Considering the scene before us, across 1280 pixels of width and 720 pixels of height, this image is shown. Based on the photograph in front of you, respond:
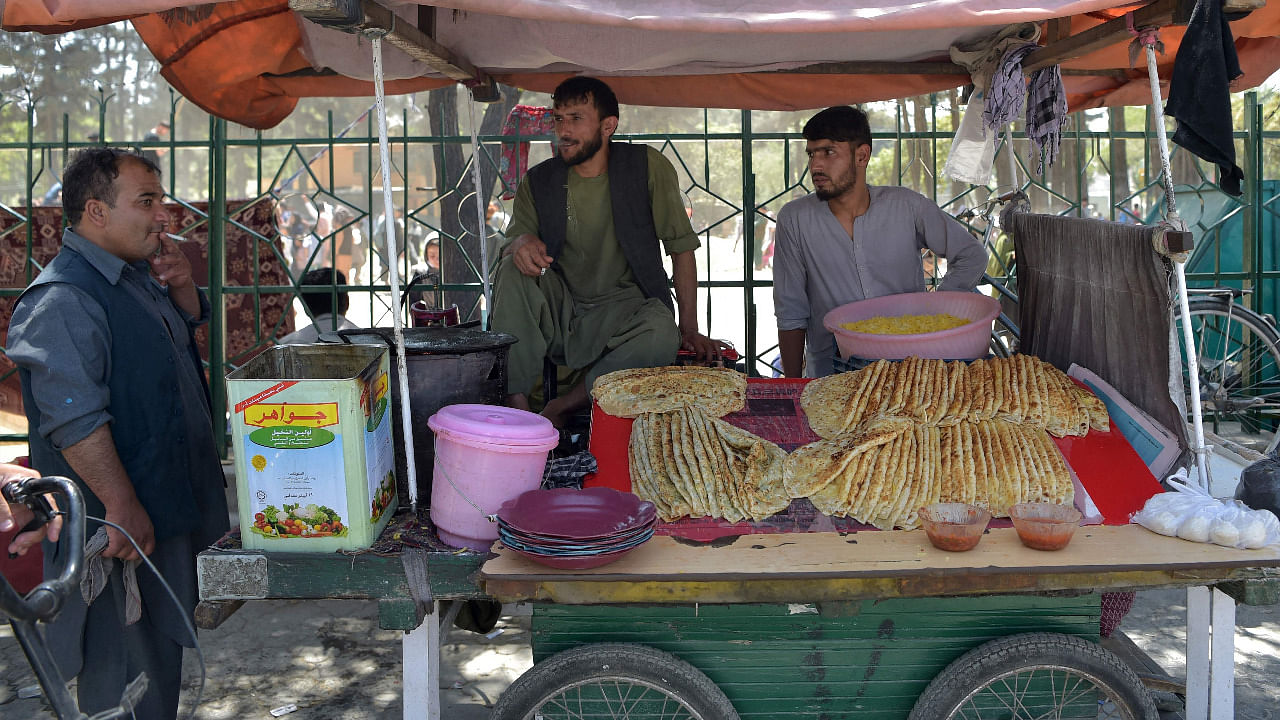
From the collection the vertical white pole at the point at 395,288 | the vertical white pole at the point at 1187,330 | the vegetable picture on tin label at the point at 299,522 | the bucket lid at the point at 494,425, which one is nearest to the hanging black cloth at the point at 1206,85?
the vertical white pole at the point at 1187,330

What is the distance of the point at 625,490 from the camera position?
9.63 ft

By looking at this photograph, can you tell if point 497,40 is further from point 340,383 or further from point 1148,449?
point 1148,449

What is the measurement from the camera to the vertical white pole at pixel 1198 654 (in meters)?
2.80

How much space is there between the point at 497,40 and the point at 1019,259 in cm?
222

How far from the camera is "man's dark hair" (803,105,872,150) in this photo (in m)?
4.36

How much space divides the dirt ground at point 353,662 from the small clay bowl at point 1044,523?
5.22ft

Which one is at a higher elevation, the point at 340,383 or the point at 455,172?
the point at 455,172

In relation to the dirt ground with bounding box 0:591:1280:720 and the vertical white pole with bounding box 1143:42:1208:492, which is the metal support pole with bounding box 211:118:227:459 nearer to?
the dirt ground with bounding box 0:591:1280:720

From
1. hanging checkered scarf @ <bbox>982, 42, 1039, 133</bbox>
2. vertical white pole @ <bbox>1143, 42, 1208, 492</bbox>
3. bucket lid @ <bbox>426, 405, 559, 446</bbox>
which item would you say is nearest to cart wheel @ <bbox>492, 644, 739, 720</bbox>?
bucket lid @ <bbox>426, 405, 559, 446</bbox>

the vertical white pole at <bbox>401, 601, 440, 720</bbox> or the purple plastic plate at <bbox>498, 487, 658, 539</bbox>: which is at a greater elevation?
the purple plastic plate at <bbox>498, 487, 658, 539</bbox>

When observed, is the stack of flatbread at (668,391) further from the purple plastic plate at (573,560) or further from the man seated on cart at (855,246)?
the man seated on cart at (855,246)

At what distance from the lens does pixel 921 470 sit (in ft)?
9.48

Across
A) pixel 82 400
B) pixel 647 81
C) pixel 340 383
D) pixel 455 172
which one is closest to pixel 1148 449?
pixel 340 383

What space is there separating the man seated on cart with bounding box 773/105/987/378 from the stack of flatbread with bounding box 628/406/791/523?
1.50 metres
